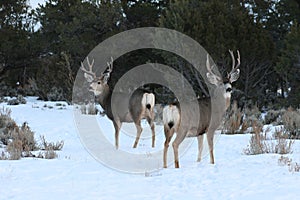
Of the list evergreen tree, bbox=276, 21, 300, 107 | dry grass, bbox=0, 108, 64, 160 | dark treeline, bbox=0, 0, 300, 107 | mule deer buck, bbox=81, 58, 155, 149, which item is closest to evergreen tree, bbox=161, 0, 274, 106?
dark treeline, bbox=0, 0, 300, 107

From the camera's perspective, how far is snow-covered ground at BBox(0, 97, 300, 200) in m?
5.00

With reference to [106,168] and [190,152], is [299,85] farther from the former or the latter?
[106,168]

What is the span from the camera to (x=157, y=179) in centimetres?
589

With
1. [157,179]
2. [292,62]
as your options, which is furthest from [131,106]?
[292,62]

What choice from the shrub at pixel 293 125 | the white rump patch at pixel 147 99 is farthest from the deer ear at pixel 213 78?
the shrub at pixel 293 125

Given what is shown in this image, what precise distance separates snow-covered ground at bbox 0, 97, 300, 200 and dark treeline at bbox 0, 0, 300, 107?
772 cm

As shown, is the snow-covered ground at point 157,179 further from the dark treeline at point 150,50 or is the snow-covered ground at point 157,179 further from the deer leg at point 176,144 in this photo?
the dark treeline at point 150,50

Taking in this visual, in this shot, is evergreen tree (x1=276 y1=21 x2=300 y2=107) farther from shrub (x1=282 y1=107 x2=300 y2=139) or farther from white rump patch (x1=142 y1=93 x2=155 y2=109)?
white rump patch (x1=142 y1=93 x2=155 y2=109)

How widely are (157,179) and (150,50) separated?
12.9 metres

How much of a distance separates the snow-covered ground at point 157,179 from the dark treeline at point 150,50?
7722 millimetres

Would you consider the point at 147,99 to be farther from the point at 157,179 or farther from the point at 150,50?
the point at 150,50

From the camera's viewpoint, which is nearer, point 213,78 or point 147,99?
point 213,78

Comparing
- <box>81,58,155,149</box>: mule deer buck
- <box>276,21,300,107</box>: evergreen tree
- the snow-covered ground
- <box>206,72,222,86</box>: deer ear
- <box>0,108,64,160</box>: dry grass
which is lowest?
the snow-covered ground

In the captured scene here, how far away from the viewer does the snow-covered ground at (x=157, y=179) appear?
5005mm
